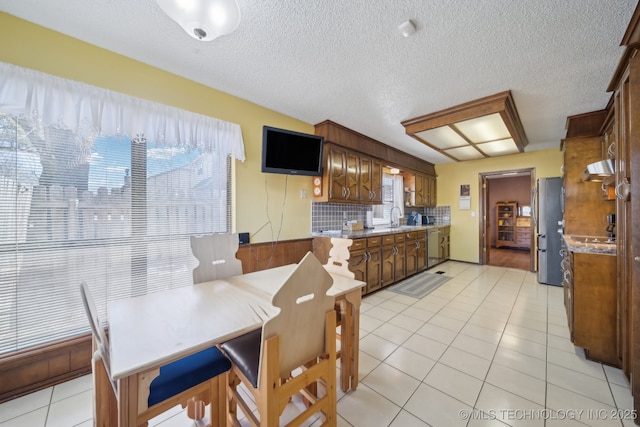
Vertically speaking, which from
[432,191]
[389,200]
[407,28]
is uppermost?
[407,28]

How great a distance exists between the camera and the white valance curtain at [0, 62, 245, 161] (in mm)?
1563

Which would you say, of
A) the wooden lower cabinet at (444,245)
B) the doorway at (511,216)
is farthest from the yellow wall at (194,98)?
the doorway at (511,216)

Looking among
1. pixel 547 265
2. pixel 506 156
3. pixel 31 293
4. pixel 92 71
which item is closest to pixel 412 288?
pixel 547 265

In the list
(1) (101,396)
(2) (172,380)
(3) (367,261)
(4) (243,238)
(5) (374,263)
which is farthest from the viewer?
(5) (374,263)

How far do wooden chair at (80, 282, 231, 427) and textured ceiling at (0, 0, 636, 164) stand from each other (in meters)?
1.82

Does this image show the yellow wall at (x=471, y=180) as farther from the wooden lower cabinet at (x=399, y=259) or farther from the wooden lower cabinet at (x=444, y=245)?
the wooden lower cabinet at (x=399, y=259)

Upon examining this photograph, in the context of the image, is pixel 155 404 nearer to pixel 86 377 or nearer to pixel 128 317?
pixel 128 317

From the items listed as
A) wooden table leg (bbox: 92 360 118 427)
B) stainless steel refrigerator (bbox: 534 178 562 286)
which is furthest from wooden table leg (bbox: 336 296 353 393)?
stainless steel refrigerator (bbox: 534 178 562 286)

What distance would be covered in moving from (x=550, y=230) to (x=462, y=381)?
360cm

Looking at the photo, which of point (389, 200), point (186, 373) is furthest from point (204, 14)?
point (389, 200)

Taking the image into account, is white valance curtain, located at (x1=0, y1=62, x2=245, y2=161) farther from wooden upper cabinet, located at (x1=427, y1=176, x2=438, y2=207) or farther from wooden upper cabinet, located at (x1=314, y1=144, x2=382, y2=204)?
wooden upper cabinet, located at (x1=427, y1=176, x2=438, y2=207)

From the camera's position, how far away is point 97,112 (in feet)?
5.98

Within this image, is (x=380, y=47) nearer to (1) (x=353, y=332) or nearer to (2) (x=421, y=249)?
(1) (x=353, y=332)

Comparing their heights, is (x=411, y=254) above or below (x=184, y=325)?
below
